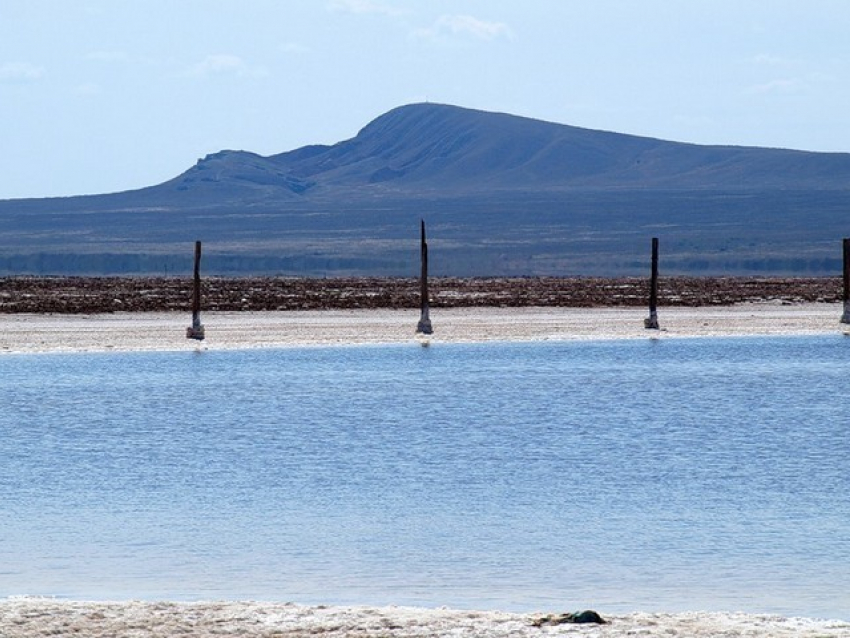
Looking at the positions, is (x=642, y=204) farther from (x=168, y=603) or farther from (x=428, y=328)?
(x=168, y=603)

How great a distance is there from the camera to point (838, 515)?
1631 centimetres

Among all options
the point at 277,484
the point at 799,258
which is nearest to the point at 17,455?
the point at 277,484

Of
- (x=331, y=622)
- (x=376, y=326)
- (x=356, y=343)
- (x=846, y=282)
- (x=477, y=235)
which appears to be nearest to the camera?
(x=331, y=622)

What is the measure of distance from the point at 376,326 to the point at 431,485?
89.0 feet

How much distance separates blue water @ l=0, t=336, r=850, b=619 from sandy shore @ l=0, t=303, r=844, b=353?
4.38 m

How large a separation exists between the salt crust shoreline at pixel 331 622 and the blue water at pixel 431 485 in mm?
684

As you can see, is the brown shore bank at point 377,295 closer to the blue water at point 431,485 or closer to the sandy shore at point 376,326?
the sandy shore at point 376,326

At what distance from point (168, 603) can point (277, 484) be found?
735cm

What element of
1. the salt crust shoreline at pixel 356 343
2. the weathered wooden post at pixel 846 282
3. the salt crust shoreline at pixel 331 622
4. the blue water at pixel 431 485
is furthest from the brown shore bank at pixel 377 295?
the salt crust shoreline at pixel 331 622

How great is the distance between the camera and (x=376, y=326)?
46188 mm

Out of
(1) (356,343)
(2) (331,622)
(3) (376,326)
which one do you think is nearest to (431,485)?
(2) (331,622)

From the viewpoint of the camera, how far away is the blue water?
13.1 metres

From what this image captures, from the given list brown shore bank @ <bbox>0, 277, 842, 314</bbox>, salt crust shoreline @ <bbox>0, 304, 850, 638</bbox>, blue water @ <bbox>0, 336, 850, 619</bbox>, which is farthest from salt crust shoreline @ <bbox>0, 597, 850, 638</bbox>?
brown shore bank @ <bbox>0, 277, 842, 314</bbox>

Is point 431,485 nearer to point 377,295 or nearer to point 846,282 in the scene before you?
point 846,282
